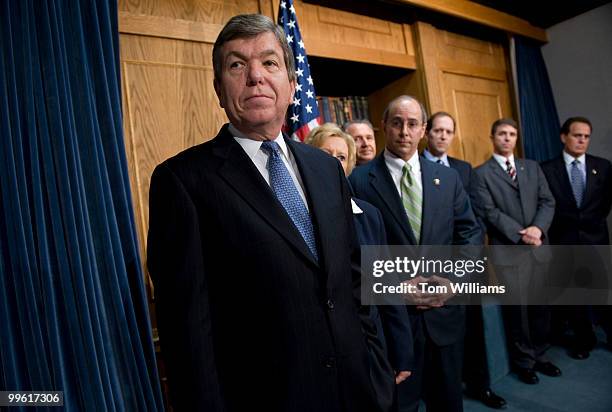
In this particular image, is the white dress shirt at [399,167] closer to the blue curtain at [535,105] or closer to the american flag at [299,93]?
the american flag at [299,93]

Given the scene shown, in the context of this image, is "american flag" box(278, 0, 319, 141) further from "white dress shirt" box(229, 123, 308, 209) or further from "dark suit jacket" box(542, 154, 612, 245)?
"dark suit jacket" box(542, 154, 612, 245)

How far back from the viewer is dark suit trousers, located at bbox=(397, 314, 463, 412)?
5.72ft

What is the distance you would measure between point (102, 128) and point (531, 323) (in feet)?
9.42

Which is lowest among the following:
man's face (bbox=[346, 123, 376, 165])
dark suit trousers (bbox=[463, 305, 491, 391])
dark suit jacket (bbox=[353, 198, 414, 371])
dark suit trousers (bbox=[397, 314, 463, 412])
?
dark suit trousers (bbox=[463, 305, 491, 391])

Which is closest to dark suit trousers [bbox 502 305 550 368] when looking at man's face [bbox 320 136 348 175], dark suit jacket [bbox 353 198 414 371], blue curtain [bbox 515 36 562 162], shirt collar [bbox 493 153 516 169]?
shirt collar [bbox 493 153 516 169]

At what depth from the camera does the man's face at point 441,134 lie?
2887mm

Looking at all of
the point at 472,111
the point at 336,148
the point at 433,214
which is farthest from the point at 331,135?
the point at 472,111

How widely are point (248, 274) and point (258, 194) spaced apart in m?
0.18

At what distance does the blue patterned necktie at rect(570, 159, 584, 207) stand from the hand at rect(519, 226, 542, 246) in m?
0.72

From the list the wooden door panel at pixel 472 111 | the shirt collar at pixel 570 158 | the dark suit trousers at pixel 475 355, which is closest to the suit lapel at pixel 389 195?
the dark suit trousers at pixel 475 355

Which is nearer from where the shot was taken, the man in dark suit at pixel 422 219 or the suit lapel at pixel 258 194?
the suit lapel at pixel 258 194

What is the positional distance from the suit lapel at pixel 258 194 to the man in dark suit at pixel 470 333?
1.91 meters

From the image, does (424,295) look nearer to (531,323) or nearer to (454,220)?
(454,220)

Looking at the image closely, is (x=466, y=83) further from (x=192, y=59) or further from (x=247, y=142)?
(x=247, y=142)
